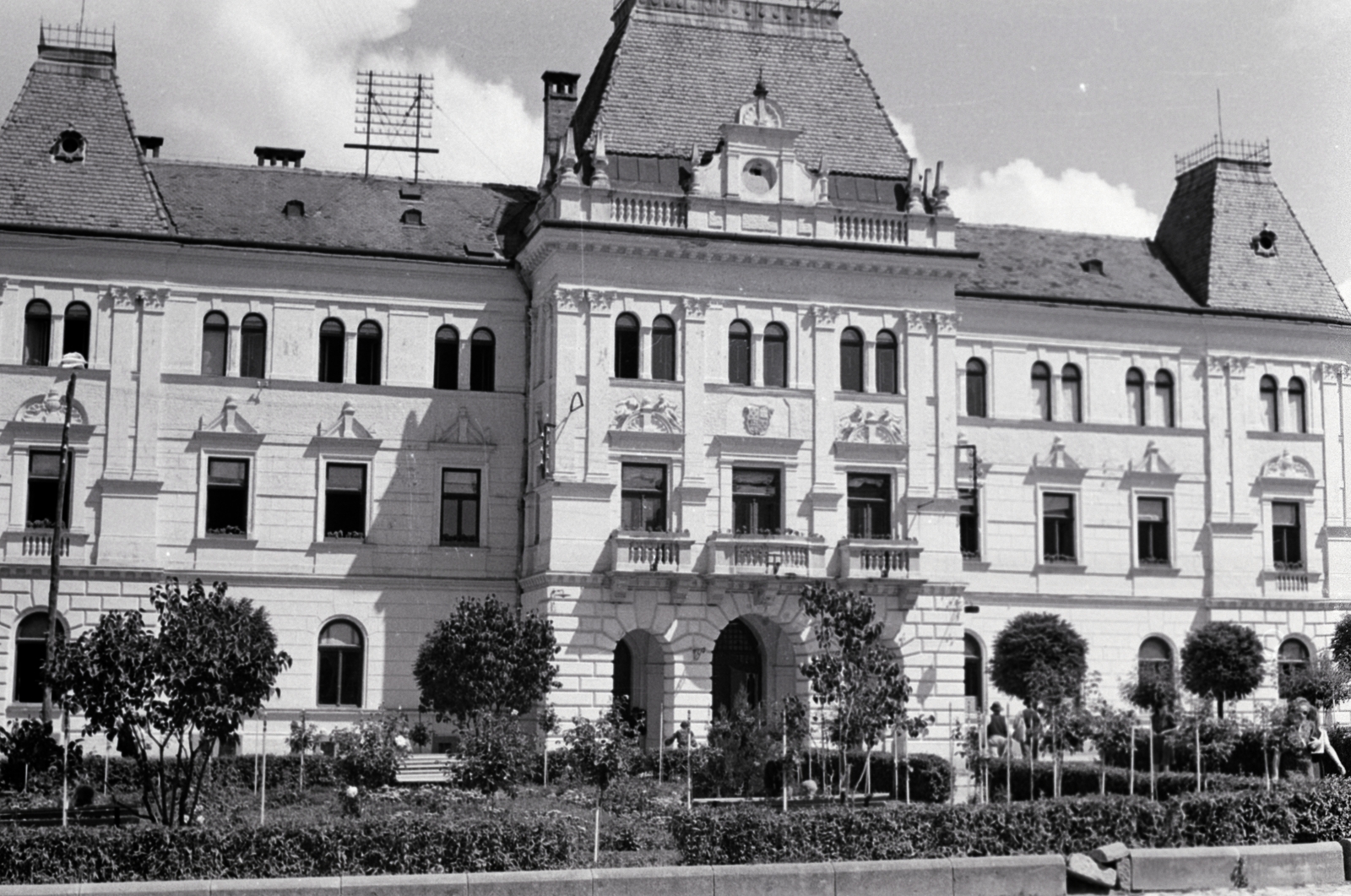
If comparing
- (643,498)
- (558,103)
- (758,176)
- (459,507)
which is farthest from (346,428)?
(758,176)

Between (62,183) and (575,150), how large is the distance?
43.7 ft

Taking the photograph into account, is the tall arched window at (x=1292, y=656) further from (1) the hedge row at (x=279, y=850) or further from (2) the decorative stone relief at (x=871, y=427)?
(1) the hedge row at (x=279, y=850)

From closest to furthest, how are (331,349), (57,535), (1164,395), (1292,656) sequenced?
(57,535) → (331,349) → (1292,656) → (1164,395)

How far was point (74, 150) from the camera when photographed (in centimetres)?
4747

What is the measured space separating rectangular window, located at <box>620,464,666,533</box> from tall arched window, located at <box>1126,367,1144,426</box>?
1595 centimetres

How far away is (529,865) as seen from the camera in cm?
2245

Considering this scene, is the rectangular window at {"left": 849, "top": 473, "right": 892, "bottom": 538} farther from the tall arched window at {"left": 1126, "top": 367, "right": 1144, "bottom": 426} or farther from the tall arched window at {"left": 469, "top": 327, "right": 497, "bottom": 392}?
the tall arched window at {"left": 1126, "top": 367, "right": 1144, "bottom": 426}

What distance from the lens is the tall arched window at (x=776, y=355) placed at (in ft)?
154

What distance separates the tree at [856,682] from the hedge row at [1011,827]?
7.34 meters

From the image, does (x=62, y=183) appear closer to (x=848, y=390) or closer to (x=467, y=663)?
(x=467, y=663)

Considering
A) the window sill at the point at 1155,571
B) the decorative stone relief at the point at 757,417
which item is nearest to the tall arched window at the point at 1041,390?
the window sill at the point at 1155,571

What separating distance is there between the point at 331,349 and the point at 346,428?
2213 millimetres

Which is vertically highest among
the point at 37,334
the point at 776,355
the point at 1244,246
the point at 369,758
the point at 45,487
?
the point at 1244,246

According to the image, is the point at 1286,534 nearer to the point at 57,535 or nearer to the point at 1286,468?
the point at 1286,468
